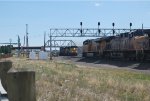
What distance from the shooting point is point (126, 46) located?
Answer: 49.5 meters

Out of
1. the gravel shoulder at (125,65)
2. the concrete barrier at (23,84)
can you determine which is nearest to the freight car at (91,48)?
the gravel shoulder at (125,65)

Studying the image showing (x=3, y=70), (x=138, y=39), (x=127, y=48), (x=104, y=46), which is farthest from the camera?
(x=104, y=46)

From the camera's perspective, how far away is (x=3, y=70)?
1192 cm

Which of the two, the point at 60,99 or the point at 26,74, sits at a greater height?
the point at 26,74

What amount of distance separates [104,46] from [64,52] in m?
46.4

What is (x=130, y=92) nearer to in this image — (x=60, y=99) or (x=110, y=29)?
(x=60, y=99)

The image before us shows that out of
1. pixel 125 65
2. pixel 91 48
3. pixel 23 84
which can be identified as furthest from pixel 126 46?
pixel 23 84

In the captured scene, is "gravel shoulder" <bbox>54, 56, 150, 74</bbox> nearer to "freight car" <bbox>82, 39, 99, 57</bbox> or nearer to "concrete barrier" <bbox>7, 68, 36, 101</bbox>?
"freight car" <bbox>82, 39, 99, 57</bbox>

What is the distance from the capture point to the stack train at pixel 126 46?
4355 centimetres

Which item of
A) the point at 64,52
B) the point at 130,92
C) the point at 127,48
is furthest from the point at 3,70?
the point at 64,52

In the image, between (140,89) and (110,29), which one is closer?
(140,89)

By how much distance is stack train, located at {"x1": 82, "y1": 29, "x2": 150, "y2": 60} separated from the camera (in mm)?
43547

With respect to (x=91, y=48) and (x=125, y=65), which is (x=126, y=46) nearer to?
(x=125, y=65)

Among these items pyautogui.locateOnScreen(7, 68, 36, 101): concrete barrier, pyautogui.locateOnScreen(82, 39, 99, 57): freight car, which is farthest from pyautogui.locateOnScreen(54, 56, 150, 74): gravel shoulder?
pyautogui.locateOnScreen(7, 68, 36, 101): concrete barrier
